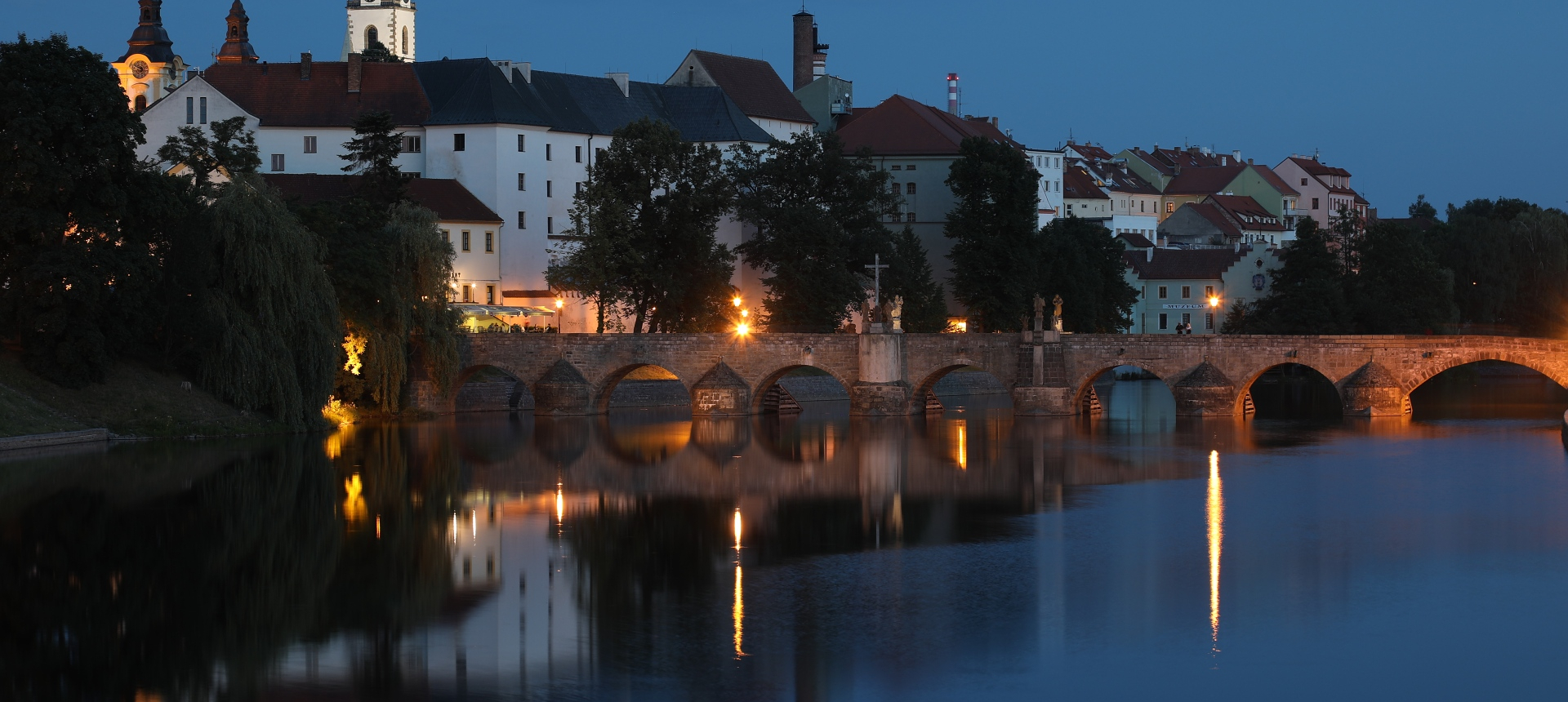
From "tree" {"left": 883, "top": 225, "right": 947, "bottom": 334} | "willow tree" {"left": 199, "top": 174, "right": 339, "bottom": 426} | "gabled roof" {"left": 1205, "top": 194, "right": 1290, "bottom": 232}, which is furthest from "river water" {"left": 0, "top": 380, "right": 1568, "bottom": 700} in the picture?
"gabled roof" {"left": 1205, "top": 194, "right": 1290, "bottom": 232}

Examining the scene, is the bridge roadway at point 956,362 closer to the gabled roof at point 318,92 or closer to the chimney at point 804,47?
the gabled roof at point 318,92

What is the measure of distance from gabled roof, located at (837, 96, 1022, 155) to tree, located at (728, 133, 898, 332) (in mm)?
13234

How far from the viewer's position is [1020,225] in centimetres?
7462

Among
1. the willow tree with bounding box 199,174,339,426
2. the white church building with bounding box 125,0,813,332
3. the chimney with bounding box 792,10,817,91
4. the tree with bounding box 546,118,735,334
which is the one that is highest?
the chimney with bounding box 792,10,817,91

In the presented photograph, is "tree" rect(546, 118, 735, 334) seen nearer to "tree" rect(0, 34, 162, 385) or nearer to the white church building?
the white church building

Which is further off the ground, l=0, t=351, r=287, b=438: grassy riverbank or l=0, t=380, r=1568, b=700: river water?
l=0, t=351, r=287, b=438: grassy riverbank

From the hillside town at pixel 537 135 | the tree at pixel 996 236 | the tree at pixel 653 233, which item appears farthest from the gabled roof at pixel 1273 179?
the tree at pixel 653 233

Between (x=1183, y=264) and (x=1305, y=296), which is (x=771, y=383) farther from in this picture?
(x=1183, y=264)

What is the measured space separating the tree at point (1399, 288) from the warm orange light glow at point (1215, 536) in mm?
34733

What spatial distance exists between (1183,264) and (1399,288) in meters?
15.4

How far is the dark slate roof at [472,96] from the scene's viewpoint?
7069cm

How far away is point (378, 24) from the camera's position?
370 feet

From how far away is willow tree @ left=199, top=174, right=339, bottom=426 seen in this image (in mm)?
45156

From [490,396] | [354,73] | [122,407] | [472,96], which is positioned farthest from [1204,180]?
[122,407]
